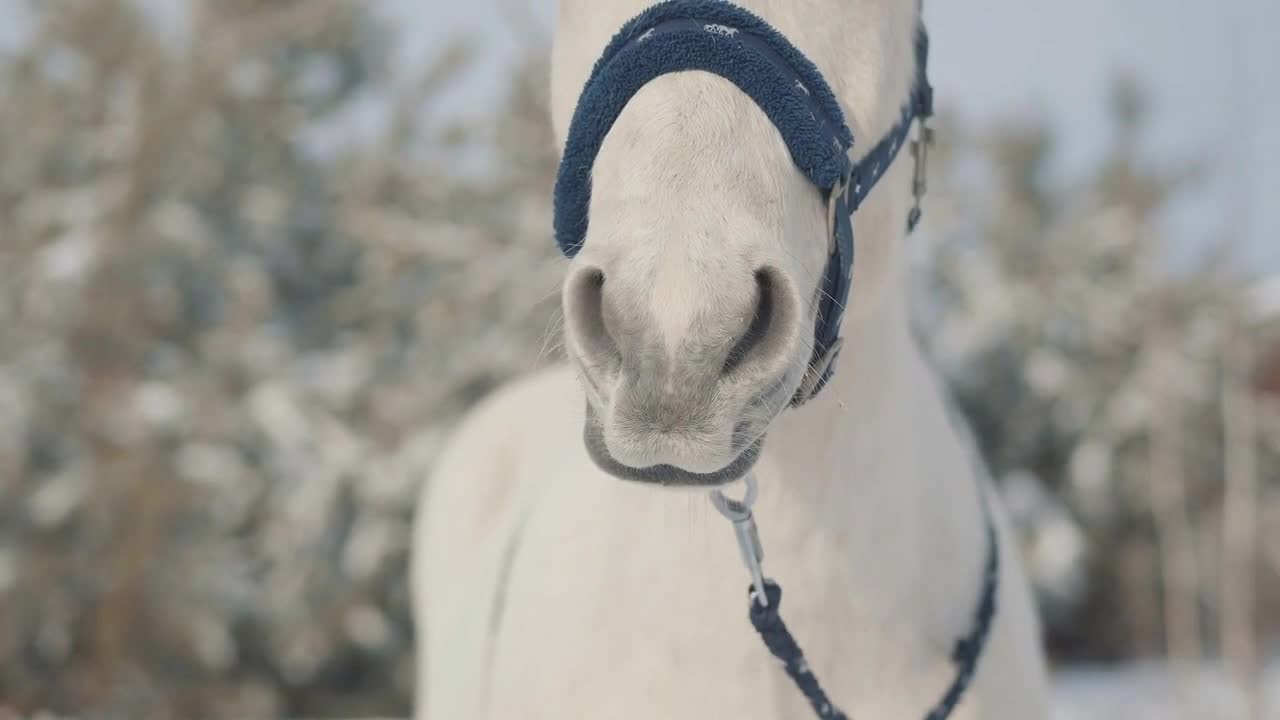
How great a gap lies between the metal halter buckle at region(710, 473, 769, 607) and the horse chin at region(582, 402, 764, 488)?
213 millimetres

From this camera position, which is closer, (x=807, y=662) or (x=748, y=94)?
(x=748, y=94)

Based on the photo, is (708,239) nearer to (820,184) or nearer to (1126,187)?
(820,184)

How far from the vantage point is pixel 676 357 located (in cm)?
102

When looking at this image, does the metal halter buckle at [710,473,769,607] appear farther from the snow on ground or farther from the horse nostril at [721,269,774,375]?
the snow on ground

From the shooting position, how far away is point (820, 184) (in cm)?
120

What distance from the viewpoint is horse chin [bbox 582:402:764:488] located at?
1.09 metres

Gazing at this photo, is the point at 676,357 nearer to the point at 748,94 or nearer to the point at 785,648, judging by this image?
the point at 748,94

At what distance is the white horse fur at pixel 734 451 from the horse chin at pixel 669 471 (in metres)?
0.02

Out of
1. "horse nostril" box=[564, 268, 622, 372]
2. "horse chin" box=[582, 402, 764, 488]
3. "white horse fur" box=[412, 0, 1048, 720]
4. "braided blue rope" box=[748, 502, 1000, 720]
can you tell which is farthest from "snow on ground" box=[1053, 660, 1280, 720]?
"horse nostril" box=[564, 268, 622, 372]

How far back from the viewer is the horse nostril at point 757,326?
106 cm

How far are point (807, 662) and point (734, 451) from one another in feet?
1.77

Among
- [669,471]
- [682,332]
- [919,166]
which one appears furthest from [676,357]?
[919,166]

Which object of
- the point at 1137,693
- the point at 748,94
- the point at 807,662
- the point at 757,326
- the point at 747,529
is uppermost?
the point at 748,94

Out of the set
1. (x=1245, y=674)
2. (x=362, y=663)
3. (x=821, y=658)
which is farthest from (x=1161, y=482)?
(x=362, y=663)
